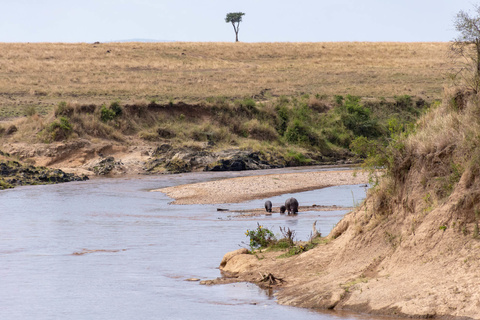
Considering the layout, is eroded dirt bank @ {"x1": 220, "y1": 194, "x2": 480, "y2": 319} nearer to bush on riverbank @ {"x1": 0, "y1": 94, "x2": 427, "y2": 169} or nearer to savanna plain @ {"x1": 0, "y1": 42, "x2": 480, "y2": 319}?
savanna plain @ {"x1": 0, "y1": 42, "x2": 480, "y2": 319}

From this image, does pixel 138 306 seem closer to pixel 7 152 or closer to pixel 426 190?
pixel 426 190

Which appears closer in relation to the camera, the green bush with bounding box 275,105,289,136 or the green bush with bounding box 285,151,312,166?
the green bush with bounding box 285,151,312,166

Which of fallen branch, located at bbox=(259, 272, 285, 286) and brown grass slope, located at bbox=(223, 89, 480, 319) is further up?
brown grass slope, located at bbox=(223, 89, 480, 319)

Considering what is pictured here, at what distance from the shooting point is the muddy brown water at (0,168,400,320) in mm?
10688

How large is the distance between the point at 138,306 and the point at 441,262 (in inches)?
192

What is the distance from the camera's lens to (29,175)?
34.8 m

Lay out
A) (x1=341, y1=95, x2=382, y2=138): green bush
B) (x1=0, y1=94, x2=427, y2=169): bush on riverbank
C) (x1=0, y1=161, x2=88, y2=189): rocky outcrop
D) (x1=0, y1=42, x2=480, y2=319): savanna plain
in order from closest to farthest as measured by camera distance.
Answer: (x1=0, y1=42, x2=480, y2=319): savanna plain → (x1=0, y1=161, x2=88, y2=189): rocky outcrop → (x1=0, y1=94, x2=427, y2=169): bush on riverbank → (x1=341, y1=95, x2=382, y2=138): green bush

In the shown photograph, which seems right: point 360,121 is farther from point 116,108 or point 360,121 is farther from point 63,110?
point 63,110

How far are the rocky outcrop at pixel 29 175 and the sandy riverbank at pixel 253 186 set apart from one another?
22.9ft

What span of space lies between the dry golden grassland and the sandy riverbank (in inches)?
689

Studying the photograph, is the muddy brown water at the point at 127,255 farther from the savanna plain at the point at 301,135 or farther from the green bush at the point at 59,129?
the green bush at the point at 59,129

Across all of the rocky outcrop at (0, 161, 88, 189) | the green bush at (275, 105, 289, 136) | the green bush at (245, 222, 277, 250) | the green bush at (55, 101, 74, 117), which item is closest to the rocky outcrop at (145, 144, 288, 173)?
the rocky outcrop at (0, 161, 88, 189)

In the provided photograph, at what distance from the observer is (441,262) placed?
356 inches

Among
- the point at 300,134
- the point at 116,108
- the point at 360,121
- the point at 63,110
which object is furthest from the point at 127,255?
the point at 360,121
